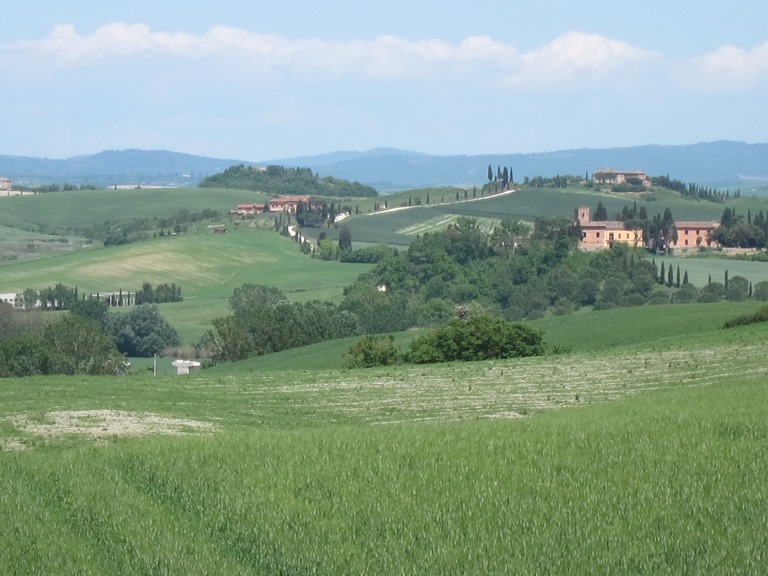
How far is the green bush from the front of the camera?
5200 centimetres

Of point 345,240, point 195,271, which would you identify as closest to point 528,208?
point 345,240

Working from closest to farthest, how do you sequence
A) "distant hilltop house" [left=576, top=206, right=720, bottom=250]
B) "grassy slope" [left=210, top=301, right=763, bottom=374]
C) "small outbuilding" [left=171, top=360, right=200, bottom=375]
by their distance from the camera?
"grassy slope" [left=210, top=301, right=763, bottom=374], "small outbuilding" [left=171, top=360, right=200, bottom=375], "distant hilltop house" [left=576, top=206, right=720, bottom=250]

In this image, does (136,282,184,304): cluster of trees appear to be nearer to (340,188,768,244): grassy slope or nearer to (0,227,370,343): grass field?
(0,227,370,343): grass field

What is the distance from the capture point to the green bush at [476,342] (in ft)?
171

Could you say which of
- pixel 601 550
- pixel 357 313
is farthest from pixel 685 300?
pixel 601 550

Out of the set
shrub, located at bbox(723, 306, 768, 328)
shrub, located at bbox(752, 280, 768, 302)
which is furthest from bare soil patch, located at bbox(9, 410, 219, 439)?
shrub, located at bbox(752, 280, 768, 302)

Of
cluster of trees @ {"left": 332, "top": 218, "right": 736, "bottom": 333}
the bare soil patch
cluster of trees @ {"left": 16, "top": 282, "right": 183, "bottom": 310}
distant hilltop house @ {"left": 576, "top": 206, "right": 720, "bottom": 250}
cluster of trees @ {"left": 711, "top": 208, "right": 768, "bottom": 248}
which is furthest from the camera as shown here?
distant hilltop house @ {"left": 576, "top": 206, "right": 720, "bottom": 250}

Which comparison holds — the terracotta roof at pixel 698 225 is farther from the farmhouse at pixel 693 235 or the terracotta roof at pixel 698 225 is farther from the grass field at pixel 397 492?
the grass field at pixel 397 492

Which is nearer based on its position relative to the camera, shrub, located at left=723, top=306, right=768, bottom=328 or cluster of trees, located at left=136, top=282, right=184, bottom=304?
shrub, located at left=723, top=306, right=768, bottom=328

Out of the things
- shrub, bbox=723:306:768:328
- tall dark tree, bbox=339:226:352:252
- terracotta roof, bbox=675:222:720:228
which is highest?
shrub, bbox=723:306:768:328

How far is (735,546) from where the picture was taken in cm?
1525

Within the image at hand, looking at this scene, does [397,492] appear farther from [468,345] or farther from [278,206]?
[278,206]

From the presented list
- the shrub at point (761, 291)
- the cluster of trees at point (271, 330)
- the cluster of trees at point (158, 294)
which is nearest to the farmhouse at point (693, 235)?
the shrub at point (761, 291)

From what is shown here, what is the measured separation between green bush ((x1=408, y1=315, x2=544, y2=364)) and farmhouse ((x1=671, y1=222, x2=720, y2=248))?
287 ft
